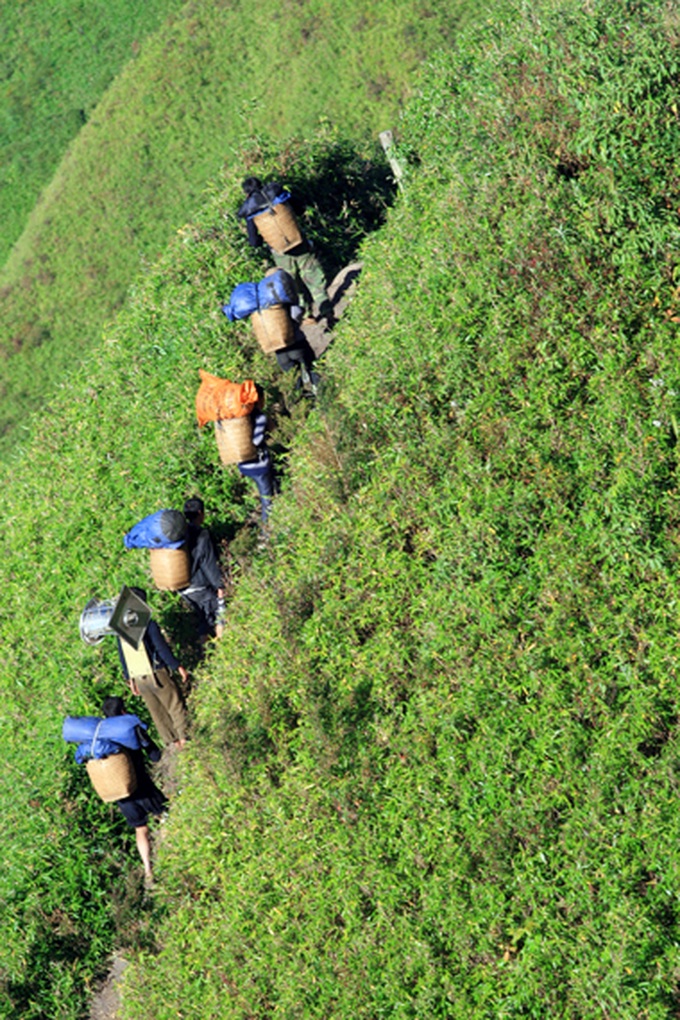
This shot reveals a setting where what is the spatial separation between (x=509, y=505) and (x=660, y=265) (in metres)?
2.54

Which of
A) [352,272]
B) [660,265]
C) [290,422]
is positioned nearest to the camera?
[660,265]

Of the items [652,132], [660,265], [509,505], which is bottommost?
[509,505]

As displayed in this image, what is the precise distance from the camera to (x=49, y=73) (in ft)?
172

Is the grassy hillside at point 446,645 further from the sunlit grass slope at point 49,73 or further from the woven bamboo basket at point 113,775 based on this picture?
the sunlit grass slope at point 49,73

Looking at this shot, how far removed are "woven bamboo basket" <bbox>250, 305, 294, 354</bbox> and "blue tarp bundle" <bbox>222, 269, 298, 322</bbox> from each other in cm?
7

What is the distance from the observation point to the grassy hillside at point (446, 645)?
720cm

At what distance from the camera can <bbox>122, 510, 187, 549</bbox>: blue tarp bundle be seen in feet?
32.1

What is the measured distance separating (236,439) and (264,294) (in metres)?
1.81

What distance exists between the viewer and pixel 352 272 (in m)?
15.0

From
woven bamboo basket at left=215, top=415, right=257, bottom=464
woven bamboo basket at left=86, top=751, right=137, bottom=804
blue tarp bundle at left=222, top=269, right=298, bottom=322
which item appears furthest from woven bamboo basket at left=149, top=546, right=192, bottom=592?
blue tarp bundle at left=222, top=269, right=298, bottom=322

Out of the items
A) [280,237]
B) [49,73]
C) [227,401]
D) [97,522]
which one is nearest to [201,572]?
[227,401]

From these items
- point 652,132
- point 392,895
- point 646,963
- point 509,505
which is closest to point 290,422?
point 509,505

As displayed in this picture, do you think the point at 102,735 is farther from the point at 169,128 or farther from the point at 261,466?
the point at 169,128

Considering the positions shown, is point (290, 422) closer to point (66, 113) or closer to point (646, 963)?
point (646, 963)
